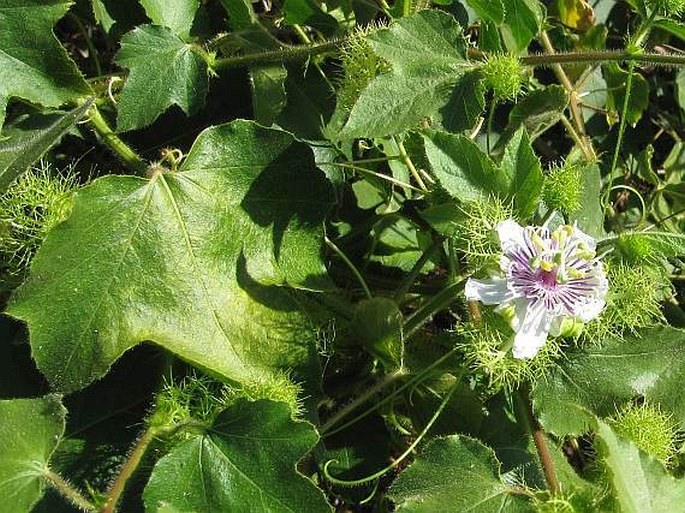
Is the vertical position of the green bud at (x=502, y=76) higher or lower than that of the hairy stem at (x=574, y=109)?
higher

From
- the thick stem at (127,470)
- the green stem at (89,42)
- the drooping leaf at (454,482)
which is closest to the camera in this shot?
the thick stem at (127,470)

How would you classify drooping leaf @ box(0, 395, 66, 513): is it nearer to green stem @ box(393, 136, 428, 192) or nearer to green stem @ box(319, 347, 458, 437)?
green stem @ box(319, 347, 458, 437)

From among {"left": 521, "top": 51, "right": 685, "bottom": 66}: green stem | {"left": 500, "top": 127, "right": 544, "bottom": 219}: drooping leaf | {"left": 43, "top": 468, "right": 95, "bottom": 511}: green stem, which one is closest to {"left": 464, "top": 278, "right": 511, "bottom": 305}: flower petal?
{"left": 500, "top": 127, "right": 544, "bottom": 219}: drooping leaf

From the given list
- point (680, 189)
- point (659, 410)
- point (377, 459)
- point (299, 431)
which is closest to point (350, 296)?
point (377, 459)

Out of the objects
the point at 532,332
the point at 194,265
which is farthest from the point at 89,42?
the point at 532,332

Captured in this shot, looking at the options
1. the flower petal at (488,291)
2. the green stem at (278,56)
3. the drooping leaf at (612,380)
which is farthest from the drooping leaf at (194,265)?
the drooping leaf at (612,380)

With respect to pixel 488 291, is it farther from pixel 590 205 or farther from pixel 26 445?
pixel 26 445

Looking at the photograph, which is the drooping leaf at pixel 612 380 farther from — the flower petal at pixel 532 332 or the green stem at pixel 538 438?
the flower petal at pixel 532 332
